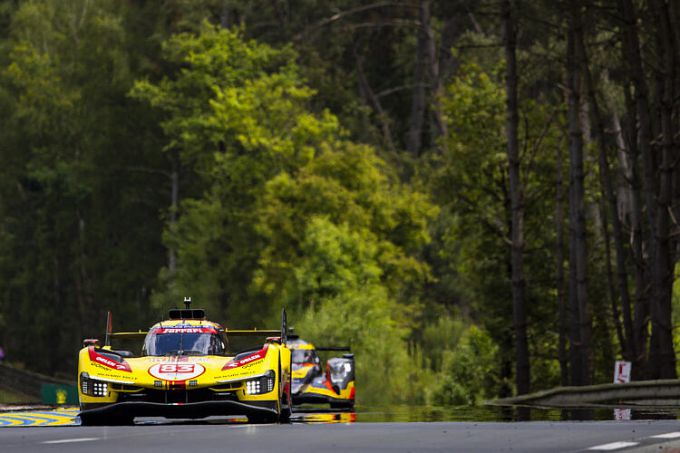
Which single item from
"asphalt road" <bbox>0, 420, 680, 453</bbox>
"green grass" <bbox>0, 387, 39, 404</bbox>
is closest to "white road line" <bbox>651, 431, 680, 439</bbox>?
"asphalt road" <bbox>0, 420, 680, 453</bbox>

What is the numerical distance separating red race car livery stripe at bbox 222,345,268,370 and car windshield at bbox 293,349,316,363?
49.2 ft

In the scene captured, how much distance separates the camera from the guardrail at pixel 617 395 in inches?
1043

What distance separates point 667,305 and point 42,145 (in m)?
74.5

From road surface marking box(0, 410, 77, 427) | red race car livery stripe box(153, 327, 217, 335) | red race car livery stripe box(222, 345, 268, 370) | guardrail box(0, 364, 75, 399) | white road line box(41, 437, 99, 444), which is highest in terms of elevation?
guardrail box(0, 364, 75, 399)

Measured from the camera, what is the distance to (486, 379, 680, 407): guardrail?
86.9 feet

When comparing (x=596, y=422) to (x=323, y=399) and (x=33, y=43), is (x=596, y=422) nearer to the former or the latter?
(x=323, y=399)

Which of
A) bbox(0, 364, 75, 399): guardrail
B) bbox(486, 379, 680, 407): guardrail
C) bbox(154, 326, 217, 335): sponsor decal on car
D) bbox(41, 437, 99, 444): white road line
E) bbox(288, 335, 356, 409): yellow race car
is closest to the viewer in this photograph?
bbox(41, 437, 99, 444): white road line

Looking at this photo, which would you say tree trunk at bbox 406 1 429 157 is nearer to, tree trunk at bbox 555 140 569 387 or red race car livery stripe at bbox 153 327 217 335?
tree trunk at bbox 555 140 569 387

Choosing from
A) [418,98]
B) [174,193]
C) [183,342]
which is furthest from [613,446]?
[174,193]

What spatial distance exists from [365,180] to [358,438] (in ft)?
204

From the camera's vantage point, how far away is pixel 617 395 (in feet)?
90.6

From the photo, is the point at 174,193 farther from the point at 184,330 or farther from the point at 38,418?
the point at 184,330

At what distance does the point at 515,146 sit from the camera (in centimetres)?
4697

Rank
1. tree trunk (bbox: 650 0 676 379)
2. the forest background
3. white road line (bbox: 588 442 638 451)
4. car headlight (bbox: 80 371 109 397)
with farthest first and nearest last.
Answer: the forest background
tree trunk (bbox: 650 0 676 379)
car headlight (bbox: 80 371 109 397)
white road line (bbox: 588 442 638 451)
